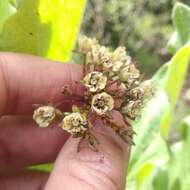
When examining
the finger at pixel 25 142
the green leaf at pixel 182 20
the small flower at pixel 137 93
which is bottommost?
the finger at pixel 25 142

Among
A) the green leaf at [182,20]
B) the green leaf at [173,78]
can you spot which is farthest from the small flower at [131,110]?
the green leaf at [182,20]

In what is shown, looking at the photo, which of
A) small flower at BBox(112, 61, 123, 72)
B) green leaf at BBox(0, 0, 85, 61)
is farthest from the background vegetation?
small flower at BBox(112, 61, 123, 72)

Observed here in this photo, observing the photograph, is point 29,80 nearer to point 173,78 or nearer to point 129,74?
point 129,74

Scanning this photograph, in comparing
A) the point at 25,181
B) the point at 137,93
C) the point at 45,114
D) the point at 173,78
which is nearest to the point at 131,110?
the point at 137,93

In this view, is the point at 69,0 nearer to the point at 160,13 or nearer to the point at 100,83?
the point at 100,83

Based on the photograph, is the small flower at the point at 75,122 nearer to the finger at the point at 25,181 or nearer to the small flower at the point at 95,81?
the small flower at the point at 95,81

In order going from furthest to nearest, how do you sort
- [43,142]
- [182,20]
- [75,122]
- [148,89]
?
[182,20] → [43,142] → [148,89] → [75,122]
